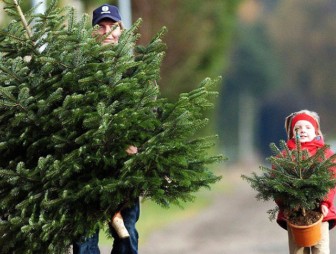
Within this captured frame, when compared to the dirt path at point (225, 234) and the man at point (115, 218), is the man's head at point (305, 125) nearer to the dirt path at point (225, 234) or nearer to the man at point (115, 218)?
the man at point (115, 218)

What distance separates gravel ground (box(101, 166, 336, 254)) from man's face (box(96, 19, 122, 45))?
26.0ft

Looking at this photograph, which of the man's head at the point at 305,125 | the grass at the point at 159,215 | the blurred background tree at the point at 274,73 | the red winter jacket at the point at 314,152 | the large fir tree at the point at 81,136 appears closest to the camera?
the large fir tree at the point at 81,136

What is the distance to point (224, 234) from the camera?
23641 mm

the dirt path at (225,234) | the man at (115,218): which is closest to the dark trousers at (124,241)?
the man at (115,218)

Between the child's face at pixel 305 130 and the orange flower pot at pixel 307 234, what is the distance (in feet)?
2.05

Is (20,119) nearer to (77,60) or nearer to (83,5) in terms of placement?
(77,60)

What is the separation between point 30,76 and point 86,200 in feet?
3.27

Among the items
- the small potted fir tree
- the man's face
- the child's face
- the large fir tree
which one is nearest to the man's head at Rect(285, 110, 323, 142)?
the child's face

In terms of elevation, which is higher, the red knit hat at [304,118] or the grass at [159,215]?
the grass at [159,215]

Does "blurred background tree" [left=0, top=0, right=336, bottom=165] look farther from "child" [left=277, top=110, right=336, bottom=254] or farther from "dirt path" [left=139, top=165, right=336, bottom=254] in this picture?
"child" [left=277, top=110, right=336, bottom=254]

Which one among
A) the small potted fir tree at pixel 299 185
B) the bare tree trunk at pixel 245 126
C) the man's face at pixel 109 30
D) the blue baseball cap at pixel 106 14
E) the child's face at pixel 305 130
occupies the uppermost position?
the bare tree trunk at pixel 245 126

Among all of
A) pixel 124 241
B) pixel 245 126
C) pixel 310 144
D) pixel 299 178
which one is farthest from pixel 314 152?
pixel 245 126

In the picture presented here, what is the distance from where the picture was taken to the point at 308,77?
9481 cm

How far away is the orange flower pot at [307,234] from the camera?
9.42 m
